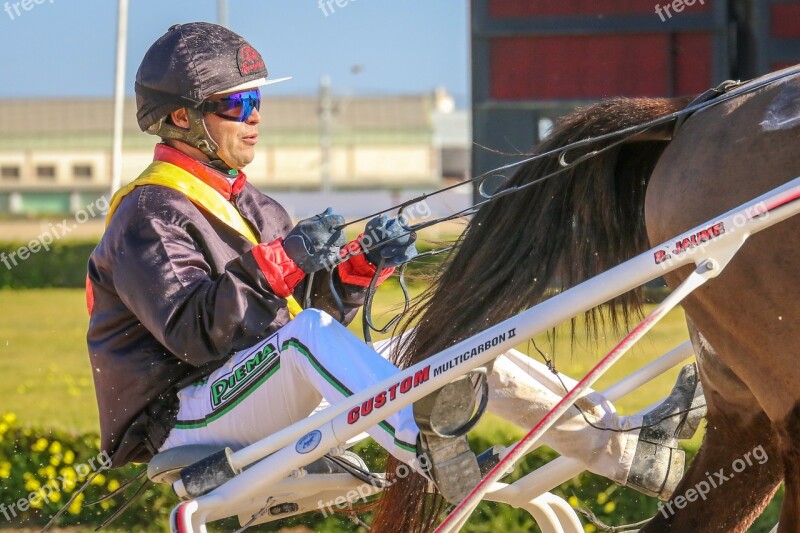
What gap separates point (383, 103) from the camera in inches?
1519

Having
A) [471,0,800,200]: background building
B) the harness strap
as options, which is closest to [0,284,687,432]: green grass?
the harness strap

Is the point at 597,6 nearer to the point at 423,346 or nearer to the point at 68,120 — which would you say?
the point at 423,346

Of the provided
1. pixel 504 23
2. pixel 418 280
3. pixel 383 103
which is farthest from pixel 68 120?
pixel 418 280

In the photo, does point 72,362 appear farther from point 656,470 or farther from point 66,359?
point 656,470

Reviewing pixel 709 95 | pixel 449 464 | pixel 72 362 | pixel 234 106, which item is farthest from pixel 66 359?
pixel 709 95

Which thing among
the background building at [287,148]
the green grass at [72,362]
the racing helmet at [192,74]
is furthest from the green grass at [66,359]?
the background building at [287,148]

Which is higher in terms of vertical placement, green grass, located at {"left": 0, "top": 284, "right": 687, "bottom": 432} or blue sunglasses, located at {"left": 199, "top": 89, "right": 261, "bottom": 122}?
blue sunglasses, located at {"left": 199, "top": 89, "right": 261, "bottom": 122}

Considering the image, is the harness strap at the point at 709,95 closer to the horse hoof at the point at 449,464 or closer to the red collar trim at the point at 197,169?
the horse hoof at the point at 449,464

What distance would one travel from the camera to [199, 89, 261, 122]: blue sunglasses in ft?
8.36

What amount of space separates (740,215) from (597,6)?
13.1 ft

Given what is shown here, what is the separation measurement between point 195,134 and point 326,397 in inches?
30.9

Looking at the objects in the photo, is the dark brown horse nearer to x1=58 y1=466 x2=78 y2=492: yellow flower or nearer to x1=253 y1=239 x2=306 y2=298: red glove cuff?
x1=253 y1=239 x2=306 y2=298: red glove cuff

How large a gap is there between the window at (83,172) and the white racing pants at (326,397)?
33.4 meters

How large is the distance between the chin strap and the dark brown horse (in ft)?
2.07
